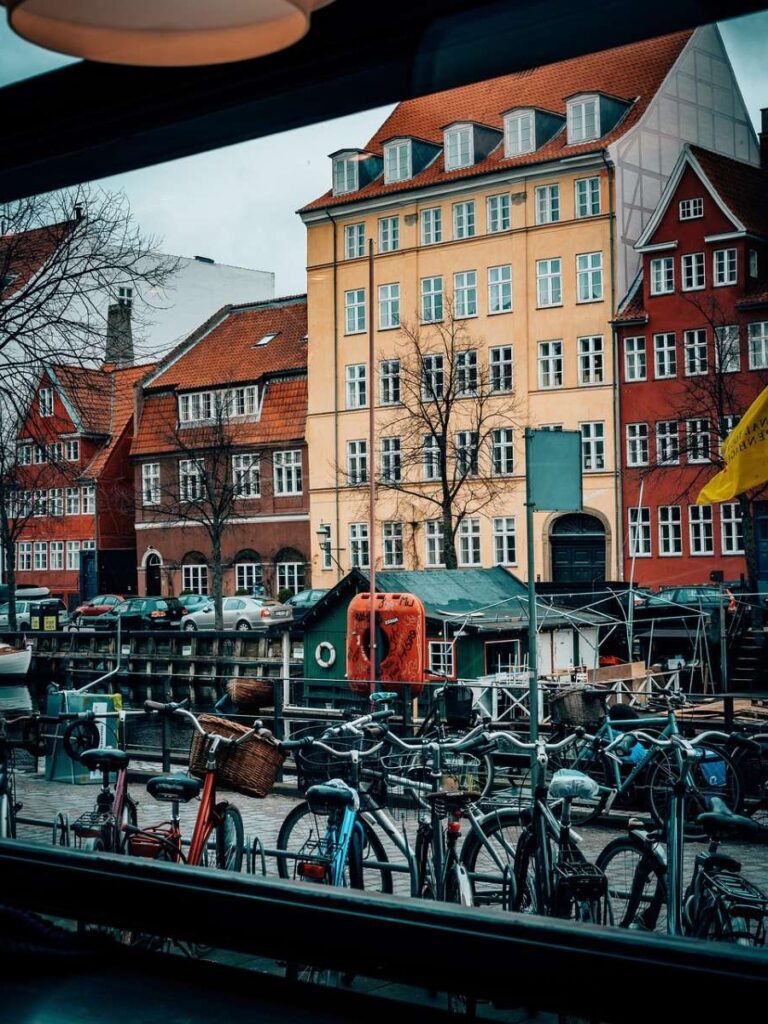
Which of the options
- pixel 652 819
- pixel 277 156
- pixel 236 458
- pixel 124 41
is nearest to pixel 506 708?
pixel 236 458

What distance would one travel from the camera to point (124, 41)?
5.17ft

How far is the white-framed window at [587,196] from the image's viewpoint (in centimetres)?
428

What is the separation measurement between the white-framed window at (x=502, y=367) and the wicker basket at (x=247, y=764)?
156 centimetres

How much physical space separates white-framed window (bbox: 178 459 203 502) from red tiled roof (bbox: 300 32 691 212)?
7.70 feet

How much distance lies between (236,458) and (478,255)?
2.29 meters

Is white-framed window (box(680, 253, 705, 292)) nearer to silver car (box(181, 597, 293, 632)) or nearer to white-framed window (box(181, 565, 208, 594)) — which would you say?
white-framed window (box(181, 565, 208, 594))

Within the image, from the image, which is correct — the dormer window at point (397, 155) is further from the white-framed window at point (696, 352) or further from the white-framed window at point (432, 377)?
the white-framed window at point (696, 352)

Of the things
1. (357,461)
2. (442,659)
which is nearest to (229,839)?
(357,461)

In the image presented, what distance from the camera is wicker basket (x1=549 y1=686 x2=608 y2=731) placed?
9.40m

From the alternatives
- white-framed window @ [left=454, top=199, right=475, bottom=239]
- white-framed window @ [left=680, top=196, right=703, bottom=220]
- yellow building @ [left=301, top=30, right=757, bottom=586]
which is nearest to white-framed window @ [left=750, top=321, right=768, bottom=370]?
yellow building @ [left=301, top=30, right=757, bottom=586]

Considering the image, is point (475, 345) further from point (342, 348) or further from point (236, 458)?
point (236, 458)

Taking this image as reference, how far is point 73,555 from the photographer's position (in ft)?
19.6

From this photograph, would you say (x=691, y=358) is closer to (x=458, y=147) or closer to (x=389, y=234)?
(x=389, y=234)

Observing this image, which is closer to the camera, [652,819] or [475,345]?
[652,819]
